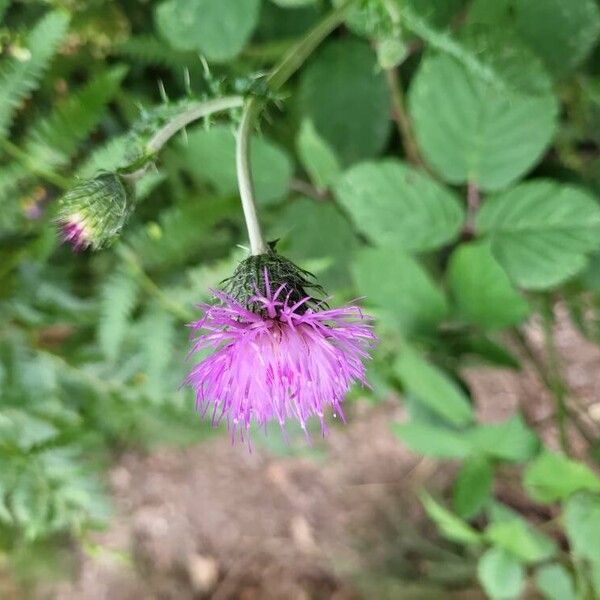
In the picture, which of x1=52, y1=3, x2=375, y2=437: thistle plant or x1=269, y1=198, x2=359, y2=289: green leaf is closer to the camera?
x1=52, y1=3, x2=375, y2=437: thistle plant

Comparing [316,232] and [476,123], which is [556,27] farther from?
[316,232]

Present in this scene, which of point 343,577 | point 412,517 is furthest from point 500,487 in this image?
point 343,577

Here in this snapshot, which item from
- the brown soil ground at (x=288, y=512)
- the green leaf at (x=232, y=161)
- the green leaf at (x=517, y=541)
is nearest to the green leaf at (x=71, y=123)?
the green leaf at (x=232, y=161)

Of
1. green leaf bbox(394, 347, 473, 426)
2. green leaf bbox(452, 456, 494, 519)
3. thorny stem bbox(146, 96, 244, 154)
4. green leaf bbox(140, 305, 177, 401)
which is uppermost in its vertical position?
green leaf bbox(140, 305, 177, 401)

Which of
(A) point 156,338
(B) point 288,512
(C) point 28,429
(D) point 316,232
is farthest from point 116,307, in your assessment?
(B) point 288,512

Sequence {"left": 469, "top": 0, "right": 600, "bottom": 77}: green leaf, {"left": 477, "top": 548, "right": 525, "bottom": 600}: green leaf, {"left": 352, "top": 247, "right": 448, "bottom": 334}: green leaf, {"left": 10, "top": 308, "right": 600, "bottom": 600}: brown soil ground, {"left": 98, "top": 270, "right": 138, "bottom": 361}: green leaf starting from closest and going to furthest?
{"left": 469, "top": 0, "right": 600, "bottom": 77}: green leaf
{"left": 352, "top": 247, "right": 448, "bottom": 334}: green leaf
{"left": 477, "top": 548, "right": 525, "bottom": 600}: green leaf
{"left": 98, "top": 270, "right": 138, "bottom": 361}: green leaf
{"left": 10, "top": 308, "right": 600, "bottom": 600}: brown soil ground

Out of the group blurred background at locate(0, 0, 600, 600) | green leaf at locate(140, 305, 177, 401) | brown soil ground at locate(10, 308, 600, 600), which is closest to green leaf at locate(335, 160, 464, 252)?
blurred background at locate(0, 0, 600, 600)

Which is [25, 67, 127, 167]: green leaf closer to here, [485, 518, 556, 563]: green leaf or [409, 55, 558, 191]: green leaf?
[409, 55, 558, 191]: green leaf

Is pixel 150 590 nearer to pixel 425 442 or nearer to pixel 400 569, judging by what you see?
pixel 400 569
